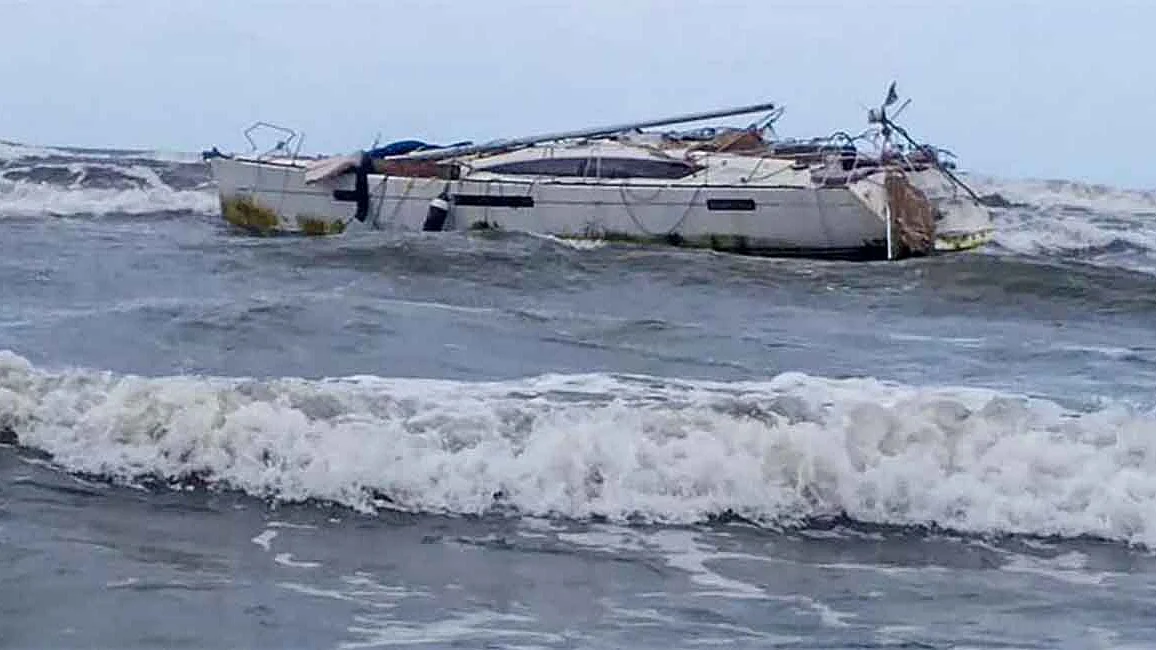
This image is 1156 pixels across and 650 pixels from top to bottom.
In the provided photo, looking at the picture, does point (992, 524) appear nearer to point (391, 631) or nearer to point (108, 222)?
point (391, 631)

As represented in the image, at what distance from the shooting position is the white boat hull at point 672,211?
25.3 m

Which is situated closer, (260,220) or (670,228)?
(670,228)

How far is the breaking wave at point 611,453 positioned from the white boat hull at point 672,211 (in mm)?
14674

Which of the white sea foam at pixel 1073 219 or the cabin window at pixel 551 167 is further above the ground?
the cabin window at pixel 551 167

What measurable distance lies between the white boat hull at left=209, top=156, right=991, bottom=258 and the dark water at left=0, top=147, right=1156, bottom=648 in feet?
29.1

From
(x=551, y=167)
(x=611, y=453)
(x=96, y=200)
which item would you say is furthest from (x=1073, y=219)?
(x=611, y=453)

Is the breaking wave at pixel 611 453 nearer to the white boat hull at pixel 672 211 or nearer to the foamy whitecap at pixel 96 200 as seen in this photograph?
the white boat hull at pixel 672 211

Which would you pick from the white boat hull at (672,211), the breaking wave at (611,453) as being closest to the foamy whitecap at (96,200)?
the white boat hull at (672,211)

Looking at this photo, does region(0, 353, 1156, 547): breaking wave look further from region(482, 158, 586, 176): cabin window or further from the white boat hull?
region(482, 158, 586, 176): cabin window

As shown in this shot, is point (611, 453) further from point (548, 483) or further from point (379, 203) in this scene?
point (379, 203)

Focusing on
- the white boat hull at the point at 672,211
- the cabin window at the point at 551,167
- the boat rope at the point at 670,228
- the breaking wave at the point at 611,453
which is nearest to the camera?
the breaking wave at the point at 611,453

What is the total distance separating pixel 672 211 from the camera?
2573cm

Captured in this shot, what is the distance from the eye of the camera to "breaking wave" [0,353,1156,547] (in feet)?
29.9

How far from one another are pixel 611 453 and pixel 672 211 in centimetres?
1645
